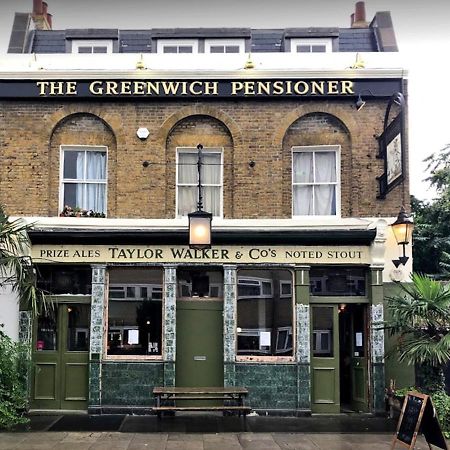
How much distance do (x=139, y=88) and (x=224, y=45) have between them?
11.5ft

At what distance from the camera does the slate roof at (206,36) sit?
16297mm

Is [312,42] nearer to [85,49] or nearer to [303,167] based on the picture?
[303,167]

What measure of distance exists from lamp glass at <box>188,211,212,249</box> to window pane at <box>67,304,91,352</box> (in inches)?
123

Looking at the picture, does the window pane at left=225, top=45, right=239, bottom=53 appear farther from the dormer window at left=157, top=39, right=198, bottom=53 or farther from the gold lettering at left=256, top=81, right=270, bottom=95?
the gold lettering at left=256, top=81, right=270, bottom=95

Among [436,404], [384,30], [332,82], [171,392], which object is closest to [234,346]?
[171,392]

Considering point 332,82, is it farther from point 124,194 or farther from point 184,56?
point 124,194

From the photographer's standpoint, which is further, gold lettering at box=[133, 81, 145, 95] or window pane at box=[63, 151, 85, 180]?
window pane at box=[63, 151, 85, 180]

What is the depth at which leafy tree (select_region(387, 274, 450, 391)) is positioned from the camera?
1099 centimetres

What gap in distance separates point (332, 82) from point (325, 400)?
271 inches

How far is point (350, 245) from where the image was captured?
13.5 meters

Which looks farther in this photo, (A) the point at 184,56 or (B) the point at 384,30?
(B) the point at 384,30

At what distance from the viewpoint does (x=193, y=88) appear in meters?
14.0

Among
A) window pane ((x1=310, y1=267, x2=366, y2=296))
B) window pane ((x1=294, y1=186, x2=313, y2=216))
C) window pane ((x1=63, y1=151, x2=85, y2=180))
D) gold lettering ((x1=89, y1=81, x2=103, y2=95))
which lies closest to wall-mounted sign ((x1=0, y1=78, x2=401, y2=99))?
gold lettering ((x1=89, y1=81, x2=103, y2=95))

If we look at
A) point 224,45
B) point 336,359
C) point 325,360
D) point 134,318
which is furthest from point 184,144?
point 336,359
